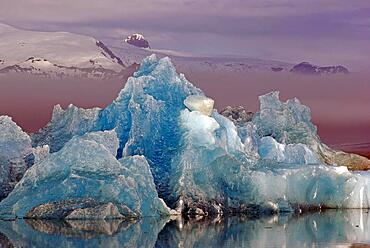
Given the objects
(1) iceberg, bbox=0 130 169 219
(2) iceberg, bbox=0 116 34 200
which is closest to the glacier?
(1) iceberg, bbox=0 130 169 219

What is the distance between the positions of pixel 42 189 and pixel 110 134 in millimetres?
2378

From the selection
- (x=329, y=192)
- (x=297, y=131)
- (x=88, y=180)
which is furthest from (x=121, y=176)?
(x=297, y=131)

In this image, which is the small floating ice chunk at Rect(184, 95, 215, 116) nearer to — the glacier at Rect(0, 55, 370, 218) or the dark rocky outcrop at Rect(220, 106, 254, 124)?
the glacier at Rect(0, 55, 370, 218)

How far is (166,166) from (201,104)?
207 centimetres

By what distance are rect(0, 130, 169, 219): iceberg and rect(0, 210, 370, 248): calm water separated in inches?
19.7

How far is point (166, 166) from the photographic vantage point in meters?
26.2

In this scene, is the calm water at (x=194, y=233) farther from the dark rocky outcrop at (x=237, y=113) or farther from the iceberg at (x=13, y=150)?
the dark rocky outcrop at (x=237, y=113)

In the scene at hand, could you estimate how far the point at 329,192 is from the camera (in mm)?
27547

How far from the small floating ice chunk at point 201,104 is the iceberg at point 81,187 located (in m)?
3.55

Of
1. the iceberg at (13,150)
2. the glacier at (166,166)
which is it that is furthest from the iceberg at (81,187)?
the iceberg at (13,150)

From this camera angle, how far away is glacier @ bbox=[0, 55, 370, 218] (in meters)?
23.6

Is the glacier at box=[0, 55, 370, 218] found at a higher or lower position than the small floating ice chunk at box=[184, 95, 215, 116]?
lower

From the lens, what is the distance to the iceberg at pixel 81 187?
76.9ft

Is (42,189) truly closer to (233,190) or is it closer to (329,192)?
(233,190)
